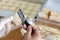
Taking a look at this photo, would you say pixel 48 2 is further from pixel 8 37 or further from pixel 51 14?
pixel 8 37

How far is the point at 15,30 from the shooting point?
2.71 ft

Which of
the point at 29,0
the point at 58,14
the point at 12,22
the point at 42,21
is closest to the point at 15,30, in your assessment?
the point at 12,22

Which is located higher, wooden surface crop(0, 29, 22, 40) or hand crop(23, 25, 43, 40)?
hand crop(23, 25, 43, 40)

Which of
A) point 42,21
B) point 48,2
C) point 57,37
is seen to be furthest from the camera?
point 48,2

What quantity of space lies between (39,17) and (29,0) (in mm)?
415

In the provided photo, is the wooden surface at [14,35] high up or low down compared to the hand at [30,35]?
down

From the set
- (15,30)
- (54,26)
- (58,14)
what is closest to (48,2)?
(58,14)

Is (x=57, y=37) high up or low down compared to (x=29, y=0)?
down

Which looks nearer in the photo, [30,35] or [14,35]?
→ [30,35]

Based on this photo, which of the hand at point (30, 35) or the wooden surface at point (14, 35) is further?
the wooden surface at point (14, 35)

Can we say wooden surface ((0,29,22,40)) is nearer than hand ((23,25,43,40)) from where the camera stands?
No

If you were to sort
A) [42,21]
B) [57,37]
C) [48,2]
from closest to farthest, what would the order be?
[57,37], [42,21], [48,2]

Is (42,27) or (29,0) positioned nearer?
(42,27)

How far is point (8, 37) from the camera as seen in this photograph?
80cm
